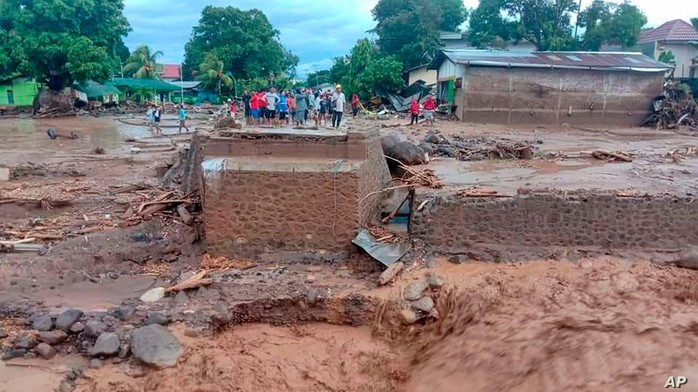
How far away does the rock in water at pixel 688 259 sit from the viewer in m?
7.99

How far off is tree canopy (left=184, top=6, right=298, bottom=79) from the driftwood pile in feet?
109

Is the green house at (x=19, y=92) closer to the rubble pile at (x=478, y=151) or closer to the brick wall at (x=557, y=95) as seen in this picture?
the brick wall at (x=557, y=95)

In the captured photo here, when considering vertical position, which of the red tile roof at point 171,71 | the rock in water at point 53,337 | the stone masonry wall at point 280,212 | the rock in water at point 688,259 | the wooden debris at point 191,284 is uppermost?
the red tile roof at point 171,71

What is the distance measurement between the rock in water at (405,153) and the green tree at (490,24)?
25.5m

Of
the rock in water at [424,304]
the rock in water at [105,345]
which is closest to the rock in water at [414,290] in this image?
the rock in water at [424,304]

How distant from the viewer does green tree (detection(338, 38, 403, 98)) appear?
33.6m

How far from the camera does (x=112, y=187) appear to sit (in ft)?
40.4

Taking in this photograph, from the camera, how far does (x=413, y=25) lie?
37.5 metres

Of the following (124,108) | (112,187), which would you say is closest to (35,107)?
(124,108)

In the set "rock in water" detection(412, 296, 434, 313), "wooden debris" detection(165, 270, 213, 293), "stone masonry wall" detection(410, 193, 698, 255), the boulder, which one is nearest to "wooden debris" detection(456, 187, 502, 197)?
"stone masonry wall" detection(410, 193, 698, 255)

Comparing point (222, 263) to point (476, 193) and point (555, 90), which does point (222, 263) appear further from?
point (555, 90)

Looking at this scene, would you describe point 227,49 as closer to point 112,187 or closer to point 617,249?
point 112,187

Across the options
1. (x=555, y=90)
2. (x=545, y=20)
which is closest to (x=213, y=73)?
(x=545, y=20)

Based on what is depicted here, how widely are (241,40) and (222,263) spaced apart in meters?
43.2
